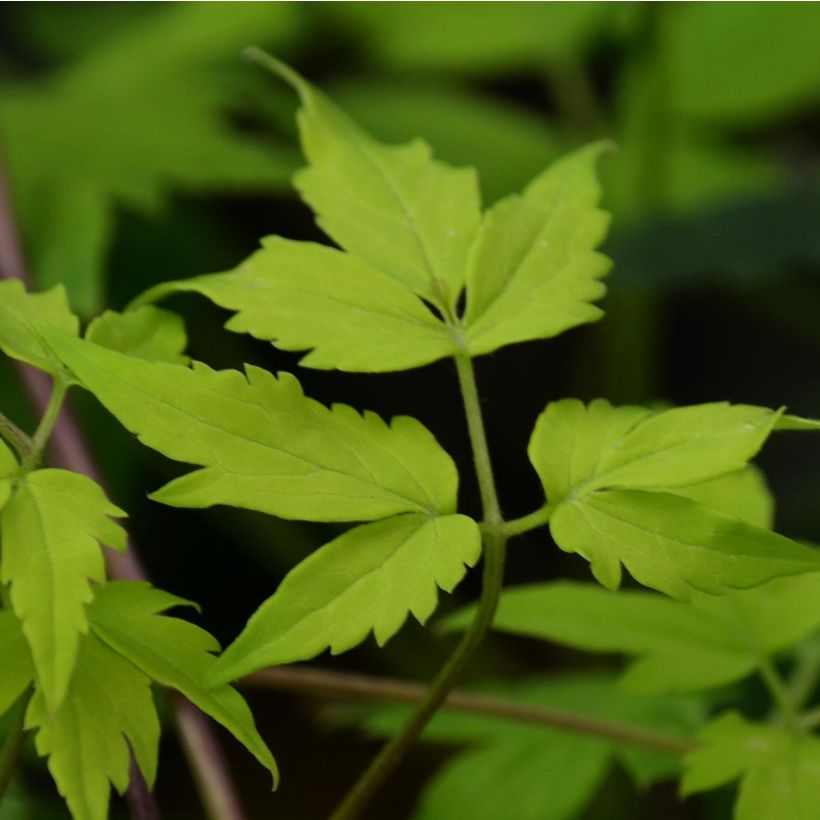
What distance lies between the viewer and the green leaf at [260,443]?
1.40 feet

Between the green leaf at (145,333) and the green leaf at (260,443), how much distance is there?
3.1 inches

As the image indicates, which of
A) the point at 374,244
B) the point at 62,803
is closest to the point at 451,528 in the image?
the point at 374,244

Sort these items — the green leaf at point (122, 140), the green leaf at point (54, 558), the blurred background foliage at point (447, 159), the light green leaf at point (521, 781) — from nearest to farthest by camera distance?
the green leaf at point (54, 558), the light green leaf at point (521, 781), the green leaf at point (122, 140), the blurred background foliage at point (447, 159)

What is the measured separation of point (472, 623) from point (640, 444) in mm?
103

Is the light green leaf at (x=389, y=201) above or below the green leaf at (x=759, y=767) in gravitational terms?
above

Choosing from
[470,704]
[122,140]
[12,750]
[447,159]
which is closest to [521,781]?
[470,704]

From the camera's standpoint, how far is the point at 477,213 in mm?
583

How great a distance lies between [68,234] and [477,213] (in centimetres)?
65

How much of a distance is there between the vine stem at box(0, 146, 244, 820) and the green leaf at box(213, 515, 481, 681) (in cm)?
15

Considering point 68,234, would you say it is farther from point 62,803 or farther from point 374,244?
point 374,244

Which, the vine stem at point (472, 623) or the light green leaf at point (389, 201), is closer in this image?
the vine stem at point (472, 623)

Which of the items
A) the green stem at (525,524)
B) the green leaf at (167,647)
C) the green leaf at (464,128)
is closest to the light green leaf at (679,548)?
the green stem at (525,524)

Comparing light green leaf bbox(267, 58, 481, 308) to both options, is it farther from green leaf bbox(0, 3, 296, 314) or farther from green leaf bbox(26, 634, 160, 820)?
green leaf bbox(0, 3, 296, 314)

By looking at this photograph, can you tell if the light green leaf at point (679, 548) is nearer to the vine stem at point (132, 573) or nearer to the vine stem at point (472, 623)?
the vine stem at point (472, 623)
